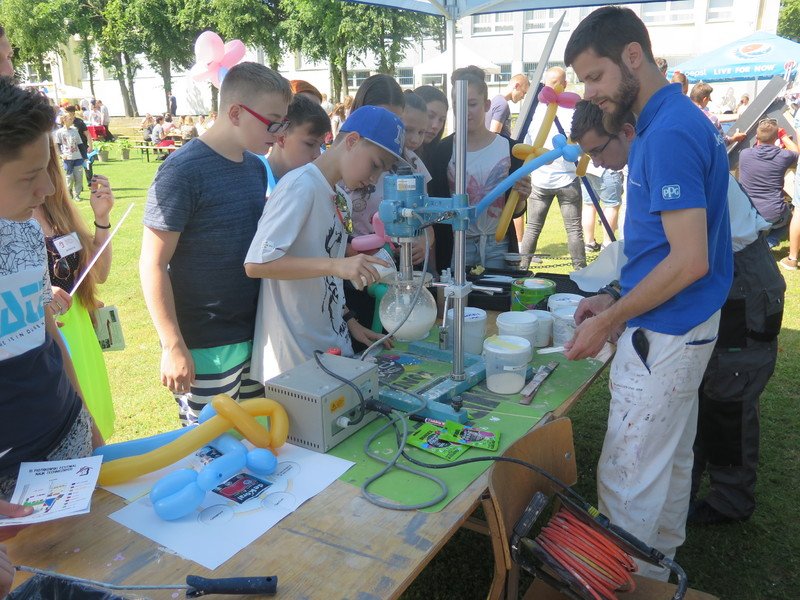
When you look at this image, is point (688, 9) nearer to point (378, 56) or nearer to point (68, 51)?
point (378, 56)

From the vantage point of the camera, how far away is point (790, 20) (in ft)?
118

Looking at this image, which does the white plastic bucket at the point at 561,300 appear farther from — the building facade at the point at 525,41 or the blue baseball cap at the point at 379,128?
the building facade at the point at 525,41

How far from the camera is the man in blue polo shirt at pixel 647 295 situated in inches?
60.2

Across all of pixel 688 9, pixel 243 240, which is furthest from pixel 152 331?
pixel 688 9

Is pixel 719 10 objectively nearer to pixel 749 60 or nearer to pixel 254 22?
pixel 749 60

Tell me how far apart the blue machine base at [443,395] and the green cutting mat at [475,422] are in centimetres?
4

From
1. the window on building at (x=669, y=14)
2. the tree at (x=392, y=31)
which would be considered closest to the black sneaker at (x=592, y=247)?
the tree at (x=392, y=31)

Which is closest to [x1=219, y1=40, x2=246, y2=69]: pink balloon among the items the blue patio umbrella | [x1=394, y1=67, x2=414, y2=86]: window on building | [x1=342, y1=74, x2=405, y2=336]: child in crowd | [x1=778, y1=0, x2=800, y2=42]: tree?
[x1=342, y1=74, x2=405, y2=336]: child in crowd

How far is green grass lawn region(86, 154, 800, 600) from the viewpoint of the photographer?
2242mm

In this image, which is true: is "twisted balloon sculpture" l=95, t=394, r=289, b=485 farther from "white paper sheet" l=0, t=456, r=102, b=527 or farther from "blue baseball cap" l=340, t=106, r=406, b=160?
"blue baseball cap" l=340, t=106, r=406, b=160

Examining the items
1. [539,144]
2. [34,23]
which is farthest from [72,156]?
[34,23]

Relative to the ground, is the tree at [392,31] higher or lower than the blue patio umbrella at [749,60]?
higher

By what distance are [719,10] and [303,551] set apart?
30996mm

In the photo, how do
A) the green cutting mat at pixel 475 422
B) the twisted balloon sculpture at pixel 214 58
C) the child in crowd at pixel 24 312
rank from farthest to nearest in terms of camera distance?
the twisted balloon sculpture at pixel 214 58 < the green cutting mat at pixel 475 422 < the child in crowd at pixel 24 312
